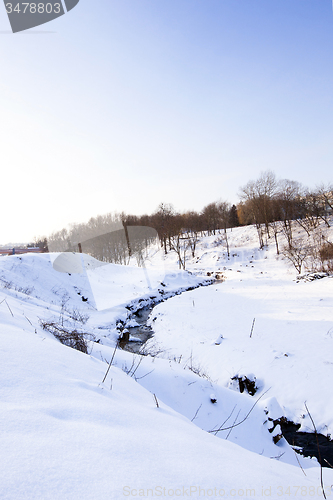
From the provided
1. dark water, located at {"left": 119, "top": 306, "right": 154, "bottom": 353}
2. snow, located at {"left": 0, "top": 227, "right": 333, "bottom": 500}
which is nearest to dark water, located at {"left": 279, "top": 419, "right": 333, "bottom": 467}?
snow, located at {"left": 0, "top": 227, "right": 333, "bottom": 500}

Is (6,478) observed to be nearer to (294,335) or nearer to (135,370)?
(135,370)

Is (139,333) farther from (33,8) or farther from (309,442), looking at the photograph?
(33,8)

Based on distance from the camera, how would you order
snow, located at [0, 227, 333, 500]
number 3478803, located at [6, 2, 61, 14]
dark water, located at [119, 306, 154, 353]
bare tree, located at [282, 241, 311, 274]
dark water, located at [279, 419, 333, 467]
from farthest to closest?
bare tree, located at [282, 241, 311, 274], dark water, located at [119, 306, 154, 353], dark water, located at [279, 419, 333, 467], number 3478803, located at [6, 2, 61, 14], snow, located at [0, 227, 333, 500]

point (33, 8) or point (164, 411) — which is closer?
point (164, 411)

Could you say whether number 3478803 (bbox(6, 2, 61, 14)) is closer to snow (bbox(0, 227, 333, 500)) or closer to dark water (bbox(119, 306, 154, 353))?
snow (bbox(0, 227, 333, 500))

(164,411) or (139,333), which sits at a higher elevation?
(164,411)

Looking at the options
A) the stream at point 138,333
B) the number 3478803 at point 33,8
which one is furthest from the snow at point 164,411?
the number 3478803 at point 33,8

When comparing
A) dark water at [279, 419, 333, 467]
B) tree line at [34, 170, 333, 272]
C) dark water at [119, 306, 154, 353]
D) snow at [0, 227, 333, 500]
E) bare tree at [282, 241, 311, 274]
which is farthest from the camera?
tree line at [34, 170, 333, 272]

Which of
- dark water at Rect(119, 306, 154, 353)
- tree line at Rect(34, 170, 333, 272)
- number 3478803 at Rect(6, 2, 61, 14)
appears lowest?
dark water at Rect(119, 306, 154, 353)

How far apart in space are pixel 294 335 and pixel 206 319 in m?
4.73

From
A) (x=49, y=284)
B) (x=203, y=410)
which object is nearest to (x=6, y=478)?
(x=203, y=410)

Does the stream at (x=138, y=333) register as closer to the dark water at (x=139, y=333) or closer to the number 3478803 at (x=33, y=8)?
the dark water at (x=139, y=333)

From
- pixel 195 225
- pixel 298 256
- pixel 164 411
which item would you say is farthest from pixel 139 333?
pixel 195 225

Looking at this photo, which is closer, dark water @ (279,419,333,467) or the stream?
dark water @ (279,419,333,467)
